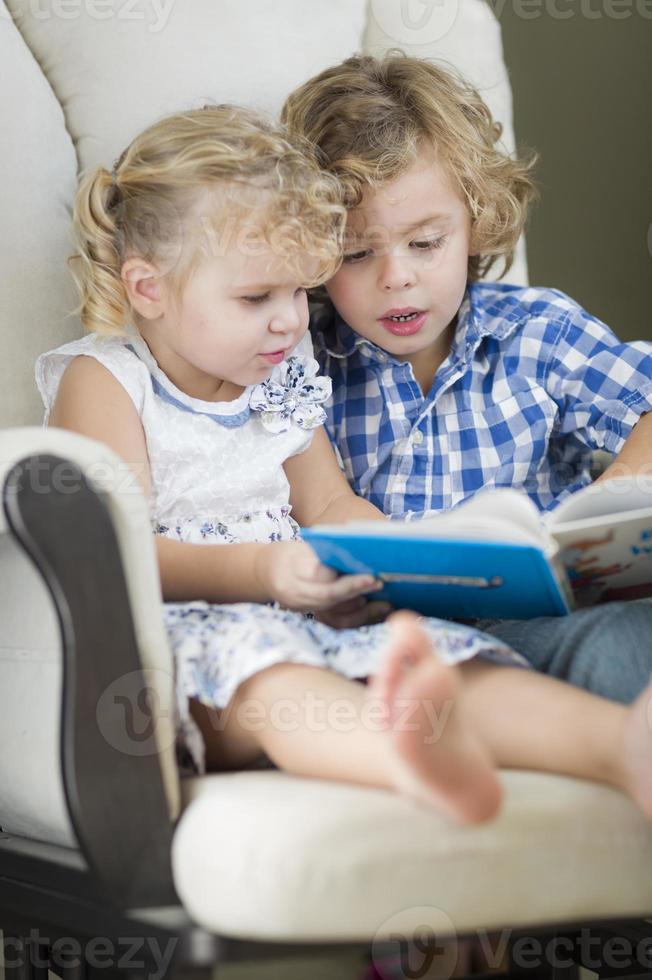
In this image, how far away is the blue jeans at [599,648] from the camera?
925mm

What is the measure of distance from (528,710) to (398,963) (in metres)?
0.56

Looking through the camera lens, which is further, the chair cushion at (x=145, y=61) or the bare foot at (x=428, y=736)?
the chair cushion at (x=145, y=61)

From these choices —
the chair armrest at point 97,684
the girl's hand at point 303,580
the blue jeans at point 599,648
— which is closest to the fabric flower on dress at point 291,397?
the girl's hand at point 303,580

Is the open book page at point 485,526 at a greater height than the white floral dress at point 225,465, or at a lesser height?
greater

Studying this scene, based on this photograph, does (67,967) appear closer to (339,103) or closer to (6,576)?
(6,576)

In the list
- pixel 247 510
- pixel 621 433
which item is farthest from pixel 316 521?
pixel 621 433

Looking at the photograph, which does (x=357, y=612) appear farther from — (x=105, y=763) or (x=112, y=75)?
(x=112, y=75)

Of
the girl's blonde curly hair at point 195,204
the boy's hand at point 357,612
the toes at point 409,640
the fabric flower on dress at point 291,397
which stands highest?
the girl's blonde curly hair at point 195,204

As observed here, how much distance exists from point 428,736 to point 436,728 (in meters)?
Answer: 0.01

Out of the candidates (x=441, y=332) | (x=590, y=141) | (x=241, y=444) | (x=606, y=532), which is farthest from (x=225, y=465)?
(x=590, y=141)

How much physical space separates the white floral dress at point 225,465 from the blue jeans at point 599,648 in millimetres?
67

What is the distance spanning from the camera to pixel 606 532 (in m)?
0.91

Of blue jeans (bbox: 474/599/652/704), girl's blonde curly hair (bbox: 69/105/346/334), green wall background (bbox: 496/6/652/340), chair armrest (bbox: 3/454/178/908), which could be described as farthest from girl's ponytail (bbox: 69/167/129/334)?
green wall background (bbox: 496/6/652/340)

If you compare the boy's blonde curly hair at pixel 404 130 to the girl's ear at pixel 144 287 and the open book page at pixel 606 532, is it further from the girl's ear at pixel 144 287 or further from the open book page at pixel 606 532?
the open book page at pixel 606 532
